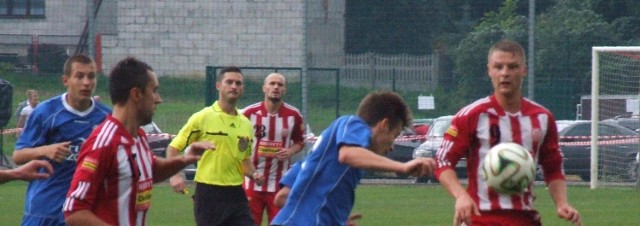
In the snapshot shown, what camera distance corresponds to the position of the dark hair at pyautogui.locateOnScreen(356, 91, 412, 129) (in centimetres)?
586

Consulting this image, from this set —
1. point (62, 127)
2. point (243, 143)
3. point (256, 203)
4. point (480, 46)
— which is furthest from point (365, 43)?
point (62, 127)

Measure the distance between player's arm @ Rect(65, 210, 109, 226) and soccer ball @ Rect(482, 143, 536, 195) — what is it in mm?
1997

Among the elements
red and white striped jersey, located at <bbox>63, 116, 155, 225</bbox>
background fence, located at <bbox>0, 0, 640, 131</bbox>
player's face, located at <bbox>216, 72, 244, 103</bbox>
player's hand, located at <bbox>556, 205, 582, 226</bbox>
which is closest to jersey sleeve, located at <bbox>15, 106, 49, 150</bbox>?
red and white striped jersey, located at <bbox>63, 116, 155, 225</bbox>

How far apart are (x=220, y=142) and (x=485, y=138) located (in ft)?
14.7

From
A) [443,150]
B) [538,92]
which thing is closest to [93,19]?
[538,92]

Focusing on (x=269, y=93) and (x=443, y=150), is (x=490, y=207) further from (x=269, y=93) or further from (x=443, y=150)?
(x=269, y=93)

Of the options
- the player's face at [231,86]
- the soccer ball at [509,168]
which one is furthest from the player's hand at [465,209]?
the player's face at [231,86]

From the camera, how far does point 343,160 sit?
5770 mm

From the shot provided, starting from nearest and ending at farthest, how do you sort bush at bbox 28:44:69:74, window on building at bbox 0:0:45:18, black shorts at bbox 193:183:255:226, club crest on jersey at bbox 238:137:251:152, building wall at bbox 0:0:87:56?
black shorts at bbox 193:183:255:226, club crest on jersey at bbox 238:137:251:152, building wall at bbox 0:0:87:56, bush at bbox 28:44:69:74, window on building at bbox 0:0:45:18

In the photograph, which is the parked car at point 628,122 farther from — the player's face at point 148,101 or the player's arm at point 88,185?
the player's arm at point 88,185

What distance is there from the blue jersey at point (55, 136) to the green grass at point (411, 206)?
6.41m

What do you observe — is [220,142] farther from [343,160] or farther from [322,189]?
[343,160]

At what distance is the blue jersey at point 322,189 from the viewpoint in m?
6.10

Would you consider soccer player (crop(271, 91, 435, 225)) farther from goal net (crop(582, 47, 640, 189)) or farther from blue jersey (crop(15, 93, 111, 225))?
goal net (crop(582, 47, 640, 189))
